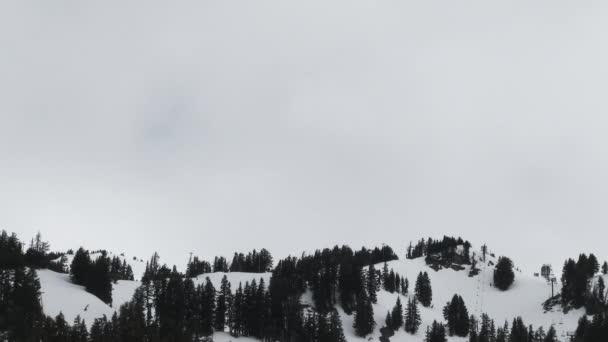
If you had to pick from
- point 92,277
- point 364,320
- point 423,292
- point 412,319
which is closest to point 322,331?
point 364,320

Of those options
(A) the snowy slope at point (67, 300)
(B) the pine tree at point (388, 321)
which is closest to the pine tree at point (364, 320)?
(B) the pine tree at point (388, 321)

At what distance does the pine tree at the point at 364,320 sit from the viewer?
461 ft

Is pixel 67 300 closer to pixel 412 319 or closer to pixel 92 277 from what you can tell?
pixel 92 277

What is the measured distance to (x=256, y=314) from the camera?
13062 cm

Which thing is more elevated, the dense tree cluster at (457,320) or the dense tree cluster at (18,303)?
the dense tree cluster at (18,303)

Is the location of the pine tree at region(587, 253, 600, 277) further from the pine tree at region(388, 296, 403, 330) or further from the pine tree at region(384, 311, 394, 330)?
the pine tree at region(384, 311, 394, 330)

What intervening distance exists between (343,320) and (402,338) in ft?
54.0

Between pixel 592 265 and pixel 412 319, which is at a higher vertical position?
pixel 592 265

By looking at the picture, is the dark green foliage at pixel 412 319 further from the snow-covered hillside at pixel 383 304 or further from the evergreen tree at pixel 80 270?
the evergreen tree at pixel 80 270

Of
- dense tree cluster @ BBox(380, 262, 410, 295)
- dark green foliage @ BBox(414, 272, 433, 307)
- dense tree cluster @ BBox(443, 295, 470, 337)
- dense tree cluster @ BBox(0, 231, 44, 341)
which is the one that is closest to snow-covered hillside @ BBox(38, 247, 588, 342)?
dark green foliage @ BBox(414, 272, 433, 307)

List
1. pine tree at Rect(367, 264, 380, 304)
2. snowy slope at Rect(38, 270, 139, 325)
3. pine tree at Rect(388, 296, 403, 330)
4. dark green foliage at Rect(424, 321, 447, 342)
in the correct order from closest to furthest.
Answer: snowy slope at Rect(38, 270, 139, 325) < dark green foliage at Rect(424, 321, 447, 342) < pine tree at Rect(388, 296, 403, 330) < pine tree at Rect(367, 264, 380, 304)

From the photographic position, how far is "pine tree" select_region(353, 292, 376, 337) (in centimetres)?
14038

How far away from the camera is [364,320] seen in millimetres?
140750

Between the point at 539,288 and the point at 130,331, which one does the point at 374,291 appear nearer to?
the point at 539,288
